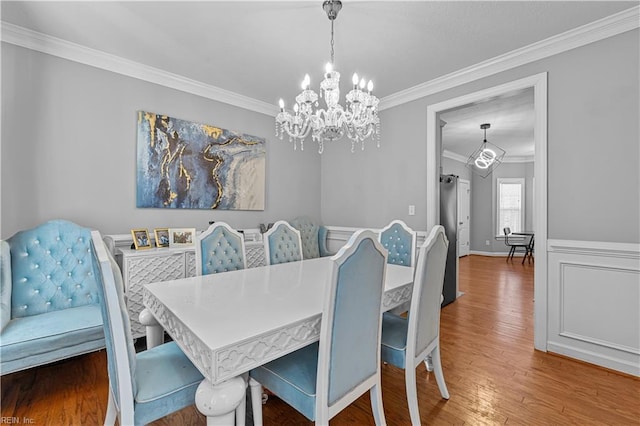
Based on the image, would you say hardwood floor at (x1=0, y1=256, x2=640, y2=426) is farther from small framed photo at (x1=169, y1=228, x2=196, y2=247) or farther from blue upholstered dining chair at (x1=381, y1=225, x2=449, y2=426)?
small framed photo at (x1=169, y1=228, x2=196, y2=247)

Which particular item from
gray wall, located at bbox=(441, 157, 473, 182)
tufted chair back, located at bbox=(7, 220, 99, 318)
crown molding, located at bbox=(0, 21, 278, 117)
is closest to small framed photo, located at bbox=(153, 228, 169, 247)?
tufted chair back, located at bbox=(7, 220, 99, 318)

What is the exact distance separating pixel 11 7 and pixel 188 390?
110 inches

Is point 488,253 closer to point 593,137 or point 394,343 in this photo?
point 593,137

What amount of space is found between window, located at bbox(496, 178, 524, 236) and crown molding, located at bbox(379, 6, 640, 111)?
5.81 m

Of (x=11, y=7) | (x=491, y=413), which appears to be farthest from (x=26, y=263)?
(x=491, y=413)

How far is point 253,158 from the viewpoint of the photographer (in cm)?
371

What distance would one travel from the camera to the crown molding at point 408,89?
2.21m

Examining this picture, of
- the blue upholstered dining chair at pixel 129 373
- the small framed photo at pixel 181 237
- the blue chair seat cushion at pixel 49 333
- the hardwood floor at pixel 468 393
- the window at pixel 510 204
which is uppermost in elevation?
the window at pixel 510 204

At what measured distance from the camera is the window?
305 inches

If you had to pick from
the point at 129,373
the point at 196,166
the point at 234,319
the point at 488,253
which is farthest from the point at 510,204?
the point at 129,373

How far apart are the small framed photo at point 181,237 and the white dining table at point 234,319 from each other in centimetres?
112

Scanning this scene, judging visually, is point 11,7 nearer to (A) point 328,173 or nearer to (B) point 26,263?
(B) point 26,263

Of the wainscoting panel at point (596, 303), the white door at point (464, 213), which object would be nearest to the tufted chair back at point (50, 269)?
the wainscoting panel at point (596, 303)

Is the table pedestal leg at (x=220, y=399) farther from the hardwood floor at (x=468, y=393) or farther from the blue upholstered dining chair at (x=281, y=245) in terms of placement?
the blue upholstered dining chair at (x=281, y=245)
